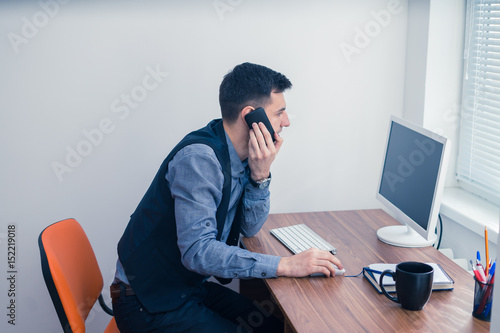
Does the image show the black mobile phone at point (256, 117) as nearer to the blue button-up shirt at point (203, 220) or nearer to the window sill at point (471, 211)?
the blue button-up shirt at point (203, 220)

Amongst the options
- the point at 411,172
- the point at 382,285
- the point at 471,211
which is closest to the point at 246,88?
the point at 411,172

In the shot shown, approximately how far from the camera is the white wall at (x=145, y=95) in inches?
86.0

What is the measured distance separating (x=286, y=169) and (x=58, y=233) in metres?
1.12

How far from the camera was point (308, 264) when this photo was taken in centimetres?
157

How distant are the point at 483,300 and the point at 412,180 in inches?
21.0

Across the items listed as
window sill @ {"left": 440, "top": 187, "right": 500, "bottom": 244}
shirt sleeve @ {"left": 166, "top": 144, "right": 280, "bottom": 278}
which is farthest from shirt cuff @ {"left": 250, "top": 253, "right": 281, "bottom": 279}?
window sill @ {"left": 440, "top": 187, "right": 500, "bottom": 244}

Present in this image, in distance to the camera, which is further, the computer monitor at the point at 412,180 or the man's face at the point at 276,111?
the man's face at the point at 276,111

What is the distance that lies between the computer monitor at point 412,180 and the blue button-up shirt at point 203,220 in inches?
20.3

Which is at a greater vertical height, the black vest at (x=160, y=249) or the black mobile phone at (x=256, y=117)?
the black mobile phone at (x=256, y=117)

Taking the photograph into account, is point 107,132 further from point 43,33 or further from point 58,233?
point 58,233

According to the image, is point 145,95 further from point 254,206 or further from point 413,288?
point 413,288

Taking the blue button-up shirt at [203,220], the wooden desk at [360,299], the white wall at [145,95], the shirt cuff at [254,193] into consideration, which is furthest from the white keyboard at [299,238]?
the white wall at [145,95]

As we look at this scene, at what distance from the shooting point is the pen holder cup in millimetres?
1312

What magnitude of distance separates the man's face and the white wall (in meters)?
0.57
